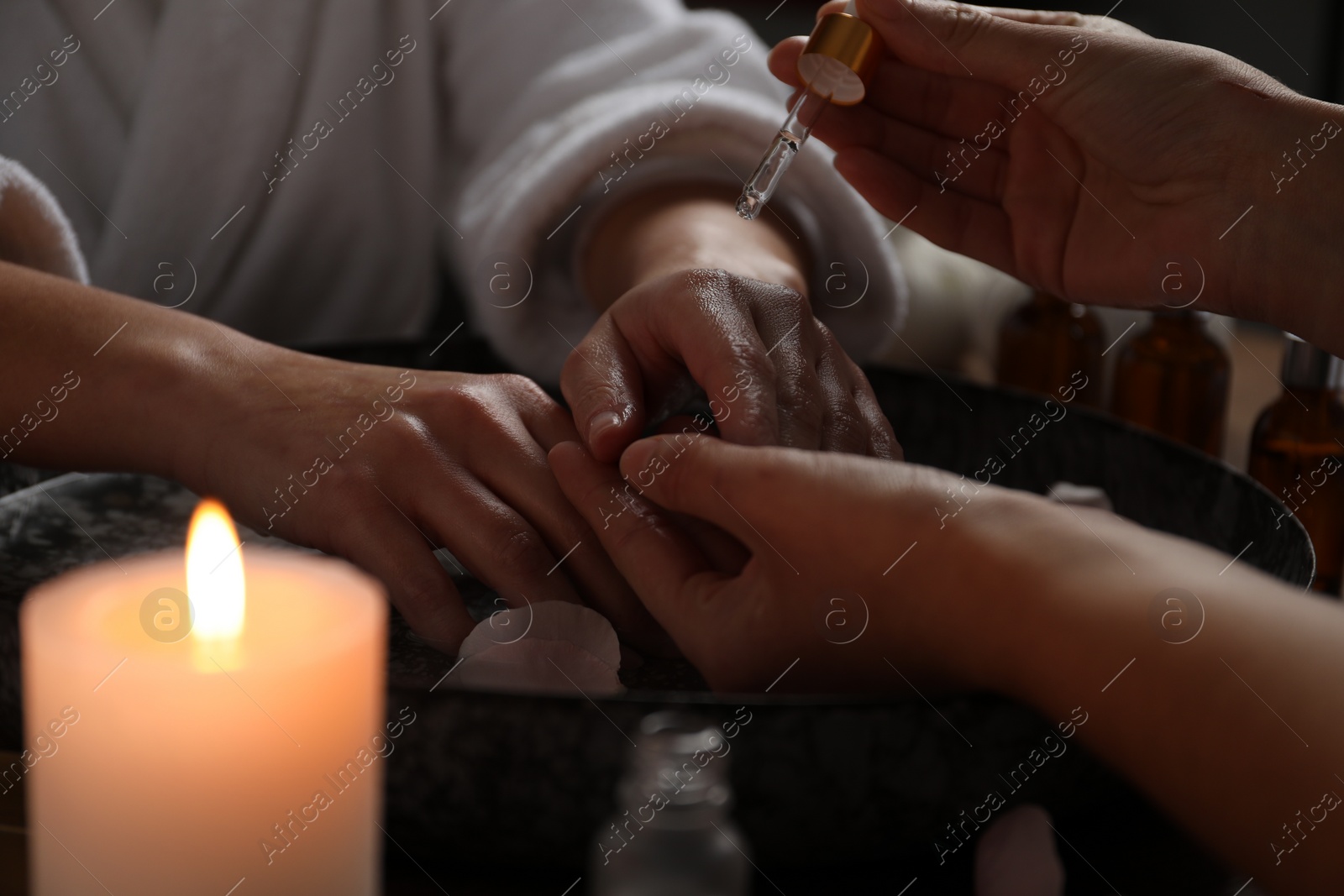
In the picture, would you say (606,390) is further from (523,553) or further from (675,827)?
(675,827)

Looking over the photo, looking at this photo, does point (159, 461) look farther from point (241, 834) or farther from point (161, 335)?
point (241, 834)

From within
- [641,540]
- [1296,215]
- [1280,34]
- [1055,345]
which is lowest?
[1280,34]

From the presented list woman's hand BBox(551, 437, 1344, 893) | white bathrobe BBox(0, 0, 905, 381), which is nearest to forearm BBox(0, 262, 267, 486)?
white bathrobe BBox(0, 0, 905, 381)

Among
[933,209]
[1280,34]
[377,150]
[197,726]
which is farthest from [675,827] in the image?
[1280,34]

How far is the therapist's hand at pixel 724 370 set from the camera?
0.45 m

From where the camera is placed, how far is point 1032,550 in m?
0.31

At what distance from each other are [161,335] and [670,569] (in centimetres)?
29

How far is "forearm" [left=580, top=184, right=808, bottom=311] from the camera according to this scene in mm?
643

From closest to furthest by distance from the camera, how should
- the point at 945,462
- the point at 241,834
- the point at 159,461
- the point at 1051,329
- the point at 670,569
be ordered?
the point at 241,834 → the point at 670,569 → the point at 159,461 → the point at 945,462 → the point at 1051,329

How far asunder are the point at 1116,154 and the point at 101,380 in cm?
52

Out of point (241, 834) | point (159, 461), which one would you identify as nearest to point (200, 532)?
point (241, 834)

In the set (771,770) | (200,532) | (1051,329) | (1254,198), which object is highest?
(200,532)

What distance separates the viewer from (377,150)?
922 millimetres

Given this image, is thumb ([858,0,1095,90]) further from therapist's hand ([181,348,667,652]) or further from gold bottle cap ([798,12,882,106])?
therapist's hand ([181,348,667,652])
